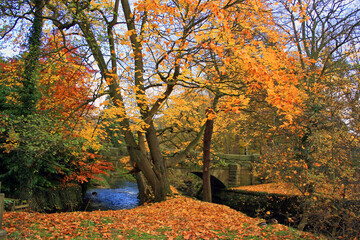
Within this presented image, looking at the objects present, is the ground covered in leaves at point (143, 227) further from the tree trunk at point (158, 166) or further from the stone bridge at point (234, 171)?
the stone bridge at point (234, 171)

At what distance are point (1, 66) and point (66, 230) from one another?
25.4 feet

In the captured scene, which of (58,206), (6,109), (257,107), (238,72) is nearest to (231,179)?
(257,107)

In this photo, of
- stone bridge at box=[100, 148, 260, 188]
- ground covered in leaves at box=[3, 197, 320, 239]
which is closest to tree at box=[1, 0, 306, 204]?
ground covered in leaves at box=[3, 197, 320, 239]

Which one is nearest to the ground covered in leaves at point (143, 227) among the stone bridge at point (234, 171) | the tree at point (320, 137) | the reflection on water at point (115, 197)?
the tree at point (320, 137)

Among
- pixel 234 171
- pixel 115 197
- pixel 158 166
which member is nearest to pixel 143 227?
pixel 158 166

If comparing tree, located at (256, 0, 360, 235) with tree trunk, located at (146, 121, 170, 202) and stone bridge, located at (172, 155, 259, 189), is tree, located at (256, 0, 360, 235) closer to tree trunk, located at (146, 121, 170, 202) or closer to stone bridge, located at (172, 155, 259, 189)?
tree trunk, located at (146, 121, 170, 202)

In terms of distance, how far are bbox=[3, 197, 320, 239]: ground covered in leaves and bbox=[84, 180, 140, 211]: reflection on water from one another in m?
7.95

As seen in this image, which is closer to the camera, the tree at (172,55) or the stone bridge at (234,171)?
the tree at (172,55)

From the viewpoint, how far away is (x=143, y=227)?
584 centimetres

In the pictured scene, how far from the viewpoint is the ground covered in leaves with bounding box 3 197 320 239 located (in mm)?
4820

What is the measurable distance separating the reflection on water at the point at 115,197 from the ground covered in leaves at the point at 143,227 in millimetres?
7949

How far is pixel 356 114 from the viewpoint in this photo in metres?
5.36

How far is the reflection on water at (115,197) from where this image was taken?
14.8m

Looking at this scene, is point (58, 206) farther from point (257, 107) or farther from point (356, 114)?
point (356, 114)
